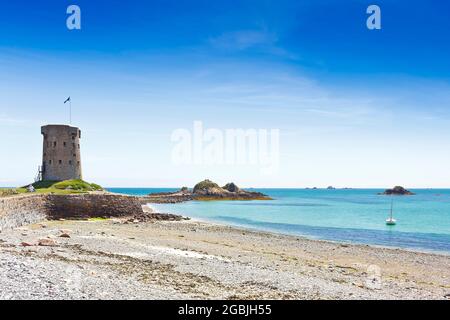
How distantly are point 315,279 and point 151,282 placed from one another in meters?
8.49

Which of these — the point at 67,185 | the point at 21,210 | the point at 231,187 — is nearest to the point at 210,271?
the point at 21,210

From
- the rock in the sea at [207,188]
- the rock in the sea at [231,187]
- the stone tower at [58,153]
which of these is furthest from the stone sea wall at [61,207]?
the rock in the sea at [231,187]

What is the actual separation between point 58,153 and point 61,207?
19872mm

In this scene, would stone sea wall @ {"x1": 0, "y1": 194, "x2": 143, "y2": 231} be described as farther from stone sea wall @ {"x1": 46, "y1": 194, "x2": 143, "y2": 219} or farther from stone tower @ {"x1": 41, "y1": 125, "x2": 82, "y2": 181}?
stone tower @ {"x1": 41, "y1": 125, "x2": 82, "y2": 181}

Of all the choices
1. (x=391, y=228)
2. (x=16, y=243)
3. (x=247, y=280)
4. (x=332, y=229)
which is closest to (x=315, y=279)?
(x=247, y=280)

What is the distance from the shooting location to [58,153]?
63.9 metres

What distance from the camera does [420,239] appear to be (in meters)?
44.1

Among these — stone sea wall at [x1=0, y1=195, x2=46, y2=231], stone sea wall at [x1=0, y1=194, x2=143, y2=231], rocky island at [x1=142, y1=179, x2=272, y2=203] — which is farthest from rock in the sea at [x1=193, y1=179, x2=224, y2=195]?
stone sea wall at [x1=0, y1=195, x2=46, y2=231]

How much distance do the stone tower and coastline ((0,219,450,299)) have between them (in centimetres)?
3317
